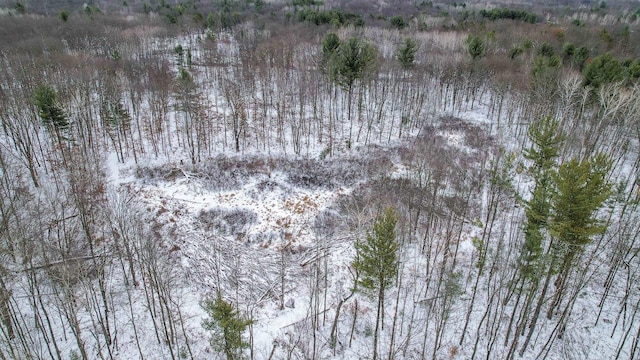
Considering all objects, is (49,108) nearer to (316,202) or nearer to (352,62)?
(316,202)

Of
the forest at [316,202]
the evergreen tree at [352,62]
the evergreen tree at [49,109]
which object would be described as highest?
the evergreen tree at [352,62]

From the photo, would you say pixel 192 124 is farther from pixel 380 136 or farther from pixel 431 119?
pixel 431 119

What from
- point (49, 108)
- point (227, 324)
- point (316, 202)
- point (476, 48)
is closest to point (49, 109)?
point (49, 108)

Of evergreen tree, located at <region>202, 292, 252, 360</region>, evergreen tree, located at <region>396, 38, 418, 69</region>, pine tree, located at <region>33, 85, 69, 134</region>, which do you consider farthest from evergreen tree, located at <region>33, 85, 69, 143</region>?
evergreen tree, located at <region>396, 38, 418, 69</region>

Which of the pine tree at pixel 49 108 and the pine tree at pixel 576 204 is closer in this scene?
the pine tree at pixel 576 204

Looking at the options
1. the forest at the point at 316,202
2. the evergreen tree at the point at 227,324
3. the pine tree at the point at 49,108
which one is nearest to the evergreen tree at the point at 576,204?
the forest at the point at 316,202

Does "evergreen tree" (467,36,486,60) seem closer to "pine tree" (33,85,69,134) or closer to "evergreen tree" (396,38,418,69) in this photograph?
"evergreen tree" (396,38,418,69)

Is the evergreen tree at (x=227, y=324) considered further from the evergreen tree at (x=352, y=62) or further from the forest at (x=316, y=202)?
the evergreen tree at (x=352, y=62)

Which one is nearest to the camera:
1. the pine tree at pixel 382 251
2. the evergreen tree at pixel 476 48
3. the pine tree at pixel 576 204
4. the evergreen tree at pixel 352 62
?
the pine tree at pixel 576 204

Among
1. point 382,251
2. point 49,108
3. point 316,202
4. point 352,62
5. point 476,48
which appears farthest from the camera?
point 476,48
